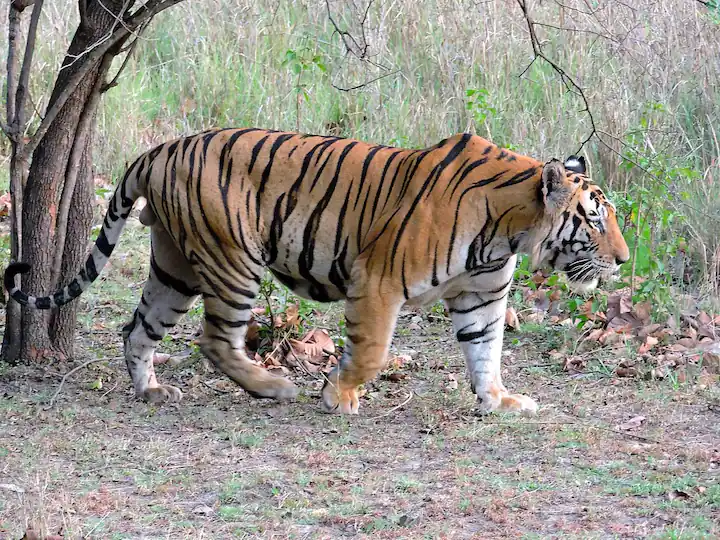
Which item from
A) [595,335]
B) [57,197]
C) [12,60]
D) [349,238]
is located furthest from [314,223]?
[595,335]

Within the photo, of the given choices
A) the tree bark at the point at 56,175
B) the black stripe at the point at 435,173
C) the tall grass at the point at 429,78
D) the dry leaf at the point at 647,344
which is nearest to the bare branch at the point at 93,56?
the tree bark at the point at 56,175

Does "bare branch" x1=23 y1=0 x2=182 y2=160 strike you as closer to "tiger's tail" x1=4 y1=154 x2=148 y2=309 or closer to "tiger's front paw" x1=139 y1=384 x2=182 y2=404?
"tiger's tail" x1=4 y1=154 x2=148 y2=309

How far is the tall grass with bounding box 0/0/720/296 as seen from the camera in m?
8.43

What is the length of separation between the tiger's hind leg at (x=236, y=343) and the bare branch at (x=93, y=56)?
1.09 meters

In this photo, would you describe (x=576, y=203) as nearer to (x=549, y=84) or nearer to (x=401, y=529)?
(x=401, y=529)

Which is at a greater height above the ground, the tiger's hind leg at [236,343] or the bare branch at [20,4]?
the bare branch at [20,4]

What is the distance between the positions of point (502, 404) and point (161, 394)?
1.68m

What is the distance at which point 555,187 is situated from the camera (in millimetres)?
4707

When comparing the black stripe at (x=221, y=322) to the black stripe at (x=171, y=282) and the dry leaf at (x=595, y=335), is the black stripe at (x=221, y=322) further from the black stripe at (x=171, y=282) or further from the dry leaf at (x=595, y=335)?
the dry leaf at (x=595, y=335)

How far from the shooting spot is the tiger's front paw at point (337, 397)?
5028 millimetres

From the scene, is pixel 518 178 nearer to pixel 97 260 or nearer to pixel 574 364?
pixel 574 364

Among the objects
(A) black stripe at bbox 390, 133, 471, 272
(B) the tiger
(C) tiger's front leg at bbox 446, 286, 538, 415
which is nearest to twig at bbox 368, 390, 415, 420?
(B) the tiger

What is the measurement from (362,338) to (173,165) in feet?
4.04

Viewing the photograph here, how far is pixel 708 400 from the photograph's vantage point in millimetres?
5312
